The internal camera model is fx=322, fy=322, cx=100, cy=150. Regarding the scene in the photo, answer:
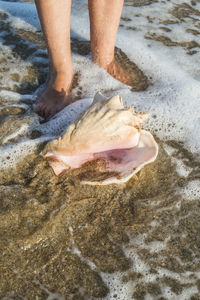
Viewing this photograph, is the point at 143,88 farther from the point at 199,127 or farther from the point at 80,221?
the point at 80,221

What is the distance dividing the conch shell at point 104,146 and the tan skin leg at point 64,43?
534 millimetres

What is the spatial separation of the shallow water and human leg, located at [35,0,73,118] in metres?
0.09

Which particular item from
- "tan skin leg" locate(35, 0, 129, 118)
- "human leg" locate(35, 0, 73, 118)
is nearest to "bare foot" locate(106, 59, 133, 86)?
"tan skin leg" locate(35, 0, 129, 118)

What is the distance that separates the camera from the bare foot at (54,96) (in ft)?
7.55

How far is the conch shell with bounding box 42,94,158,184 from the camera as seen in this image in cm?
181

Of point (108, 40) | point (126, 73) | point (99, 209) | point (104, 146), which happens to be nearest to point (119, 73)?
point (126, 73)

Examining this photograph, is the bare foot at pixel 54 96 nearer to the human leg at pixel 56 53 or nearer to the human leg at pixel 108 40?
the human leg at pixel 56 53

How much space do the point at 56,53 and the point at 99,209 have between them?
3.93ft

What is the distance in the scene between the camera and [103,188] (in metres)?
1.83

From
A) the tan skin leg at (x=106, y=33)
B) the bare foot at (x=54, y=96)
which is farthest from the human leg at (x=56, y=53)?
the tan skin leg at (x=106, y=33)

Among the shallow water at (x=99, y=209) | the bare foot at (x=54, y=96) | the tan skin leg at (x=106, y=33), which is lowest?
the shallow water at (x=99, y=209)

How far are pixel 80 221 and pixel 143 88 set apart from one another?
4.26 feet

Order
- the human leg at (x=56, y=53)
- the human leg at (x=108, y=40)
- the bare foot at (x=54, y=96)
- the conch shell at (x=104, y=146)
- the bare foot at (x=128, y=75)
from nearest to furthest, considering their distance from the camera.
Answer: the conch shell at (x=104, y=146) → the human leg at (x=56, y=53) → the bare foot at (x=54, y=96) → the human leg at (x=108, y=40) → the bare foot at (x=128, y=75)

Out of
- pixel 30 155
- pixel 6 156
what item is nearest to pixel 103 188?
pixel 30 155
